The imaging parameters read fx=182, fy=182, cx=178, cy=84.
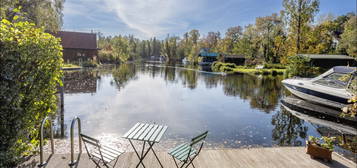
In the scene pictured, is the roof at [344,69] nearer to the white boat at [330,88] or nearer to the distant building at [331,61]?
the white boat at [330,88]

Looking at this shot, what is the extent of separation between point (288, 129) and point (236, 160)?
3.93 m

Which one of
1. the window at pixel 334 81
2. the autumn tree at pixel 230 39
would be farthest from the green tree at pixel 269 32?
the window at pixel 334 81

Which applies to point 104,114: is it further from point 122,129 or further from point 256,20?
point 256,20

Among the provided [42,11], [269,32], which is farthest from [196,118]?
[269,32]

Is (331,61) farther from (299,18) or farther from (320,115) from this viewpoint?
(320,115)

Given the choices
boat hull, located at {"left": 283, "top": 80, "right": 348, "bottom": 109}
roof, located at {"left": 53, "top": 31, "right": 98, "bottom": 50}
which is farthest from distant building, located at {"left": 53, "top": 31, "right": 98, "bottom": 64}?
boat hull, located at {"left": 283, "top": 80, "right": 348, "bottom": 109}

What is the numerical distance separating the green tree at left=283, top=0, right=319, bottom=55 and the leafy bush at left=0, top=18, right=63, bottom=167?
92.1 feet

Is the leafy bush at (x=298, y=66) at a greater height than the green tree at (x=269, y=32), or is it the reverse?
the green tree at (x=269, y=32)

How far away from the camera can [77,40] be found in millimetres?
36000

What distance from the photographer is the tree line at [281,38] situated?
24.1 meters

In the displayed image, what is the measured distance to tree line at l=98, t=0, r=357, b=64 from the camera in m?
24.1

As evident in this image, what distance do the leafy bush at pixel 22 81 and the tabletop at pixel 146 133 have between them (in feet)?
4.63

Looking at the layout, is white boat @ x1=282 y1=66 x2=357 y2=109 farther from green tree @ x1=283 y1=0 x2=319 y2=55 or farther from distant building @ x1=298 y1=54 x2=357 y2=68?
distant building @ x1=298 y1=54 x2=357 y2=68

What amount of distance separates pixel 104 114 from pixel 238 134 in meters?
5.20
